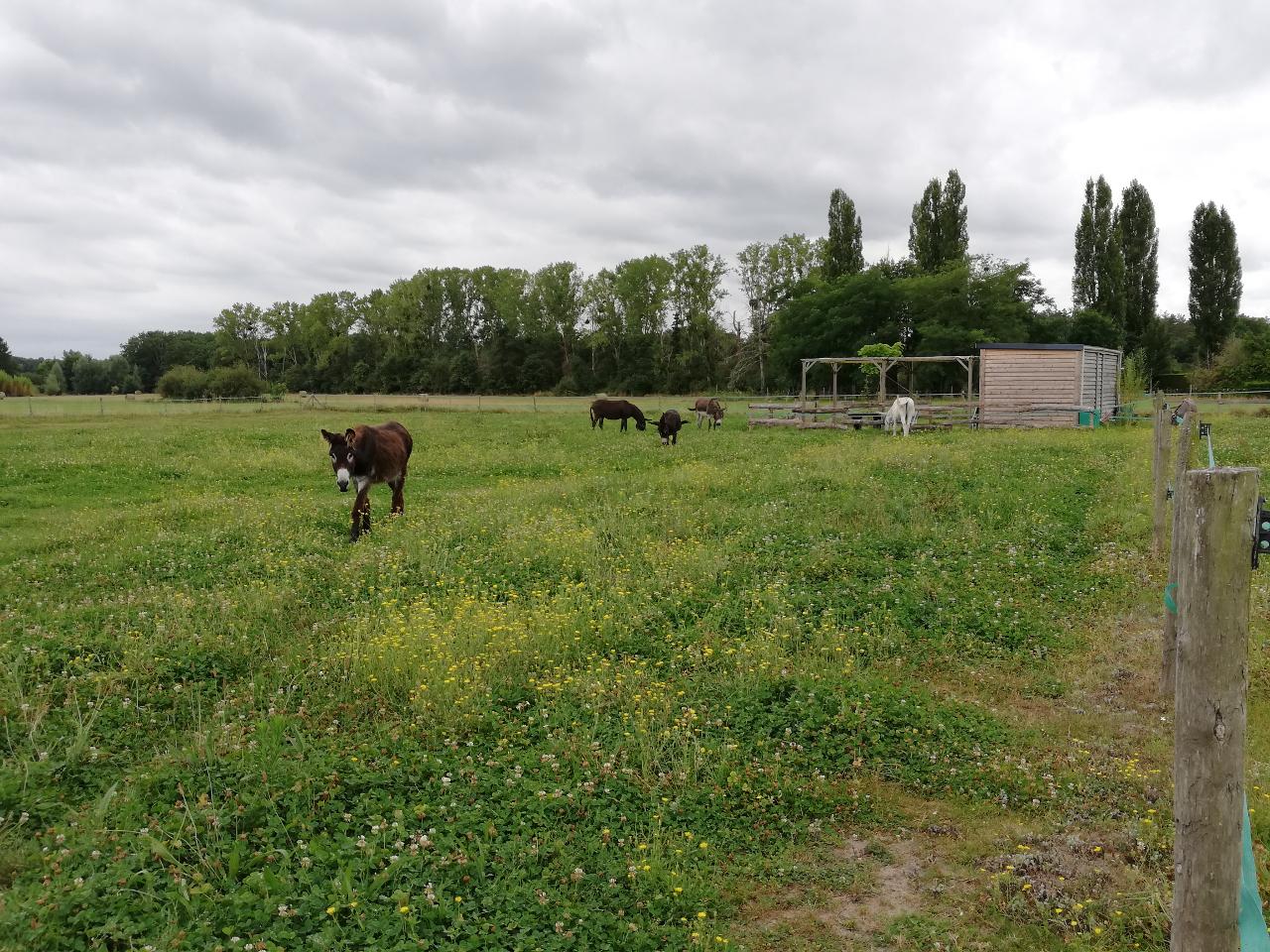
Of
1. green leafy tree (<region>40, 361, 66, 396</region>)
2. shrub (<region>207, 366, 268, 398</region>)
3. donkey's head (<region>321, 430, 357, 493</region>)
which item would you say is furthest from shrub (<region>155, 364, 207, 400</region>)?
donkey's head (<region>321, 430, 357, 493</region>)

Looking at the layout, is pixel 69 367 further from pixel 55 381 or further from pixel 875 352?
pixel 875 352

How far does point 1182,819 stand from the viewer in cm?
337

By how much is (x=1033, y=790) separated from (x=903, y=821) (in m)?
1.01

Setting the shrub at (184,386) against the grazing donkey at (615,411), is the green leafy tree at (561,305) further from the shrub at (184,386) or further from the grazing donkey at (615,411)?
the grazing donkey at (615,411)

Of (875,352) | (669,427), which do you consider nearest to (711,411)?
(669,427)

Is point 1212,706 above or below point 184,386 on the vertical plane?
below

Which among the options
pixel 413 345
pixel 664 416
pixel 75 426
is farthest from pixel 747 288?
pixel 75 426

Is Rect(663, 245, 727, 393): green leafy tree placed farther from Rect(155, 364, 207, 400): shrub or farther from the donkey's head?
the donkey's head

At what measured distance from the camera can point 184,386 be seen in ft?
210

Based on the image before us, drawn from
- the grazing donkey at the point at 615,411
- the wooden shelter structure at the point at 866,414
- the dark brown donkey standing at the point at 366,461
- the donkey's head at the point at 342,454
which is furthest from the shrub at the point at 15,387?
the donkey's head at the point at 342,454

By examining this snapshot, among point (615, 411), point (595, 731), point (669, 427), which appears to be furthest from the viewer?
point (615, 411)

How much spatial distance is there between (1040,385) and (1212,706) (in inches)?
1262

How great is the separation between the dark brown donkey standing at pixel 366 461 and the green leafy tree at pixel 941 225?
54.6m

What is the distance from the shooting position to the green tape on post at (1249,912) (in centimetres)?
338
